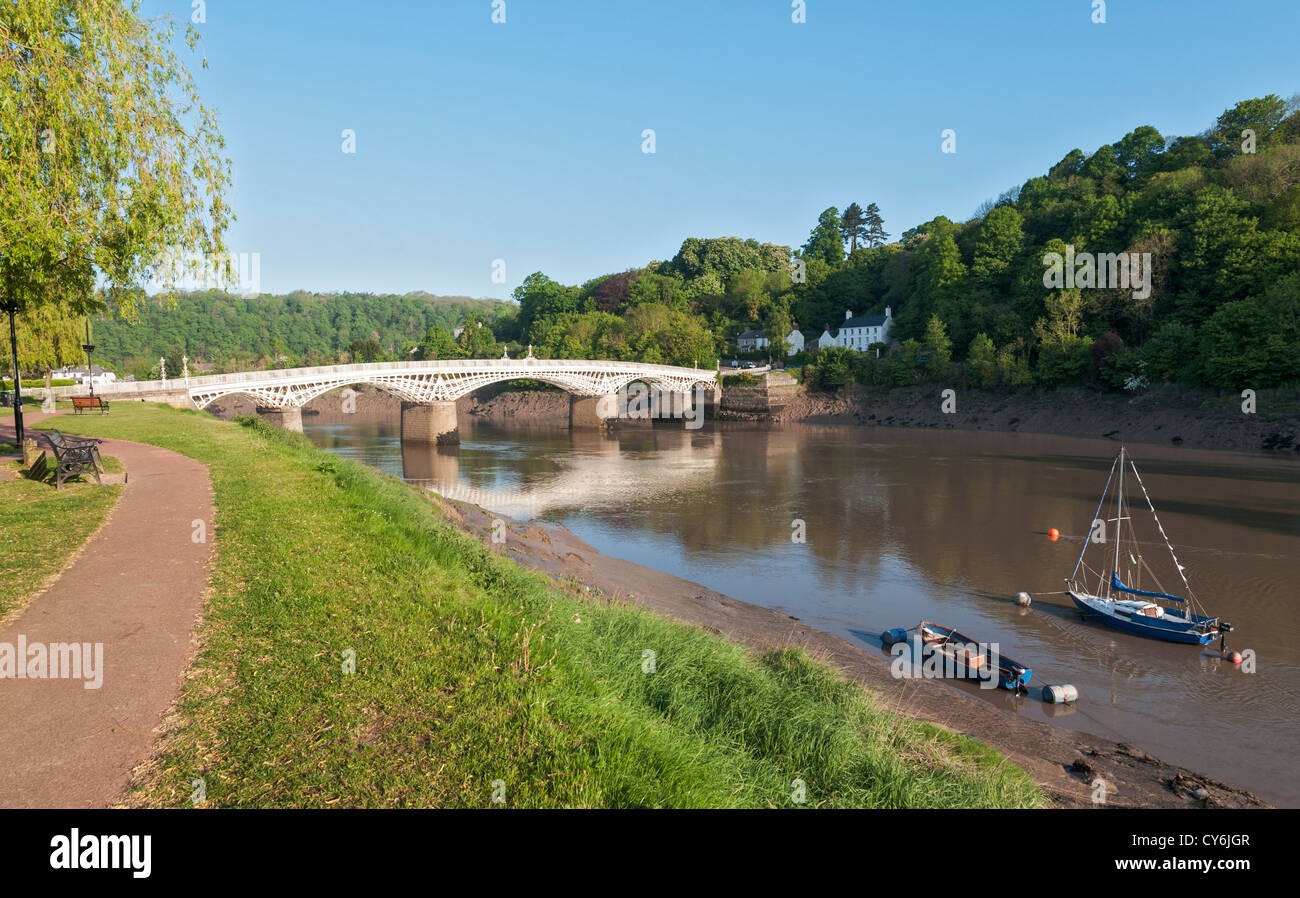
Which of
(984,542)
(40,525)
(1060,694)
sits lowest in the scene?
(1060,694)

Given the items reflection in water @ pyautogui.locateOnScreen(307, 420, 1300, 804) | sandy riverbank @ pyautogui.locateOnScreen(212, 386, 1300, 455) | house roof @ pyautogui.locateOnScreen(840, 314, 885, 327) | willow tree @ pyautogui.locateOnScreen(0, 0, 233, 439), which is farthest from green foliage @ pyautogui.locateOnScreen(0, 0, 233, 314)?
→ house roof @ pyautogui.locateOnScreen(840, 314, 885, 327)

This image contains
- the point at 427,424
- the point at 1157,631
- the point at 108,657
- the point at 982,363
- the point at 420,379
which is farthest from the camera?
the point at 982,363

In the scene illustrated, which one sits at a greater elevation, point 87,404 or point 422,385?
point 422,385

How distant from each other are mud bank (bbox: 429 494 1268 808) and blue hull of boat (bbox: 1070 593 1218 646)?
481cm

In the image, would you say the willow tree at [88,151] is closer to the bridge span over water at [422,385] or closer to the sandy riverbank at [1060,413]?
the bridge span over water at [422,385]

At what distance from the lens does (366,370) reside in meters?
58.1

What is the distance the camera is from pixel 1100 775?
991 cm

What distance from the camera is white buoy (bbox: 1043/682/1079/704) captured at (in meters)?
12.9

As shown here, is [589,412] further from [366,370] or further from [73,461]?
[73,461]

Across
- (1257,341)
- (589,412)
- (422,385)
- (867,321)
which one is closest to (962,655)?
(1257,341)

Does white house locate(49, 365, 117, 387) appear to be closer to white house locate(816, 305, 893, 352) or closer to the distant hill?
the distant hill

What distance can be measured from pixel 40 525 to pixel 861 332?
331ft

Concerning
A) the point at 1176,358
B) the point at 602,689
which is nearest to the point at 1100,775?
the point at 602,689
